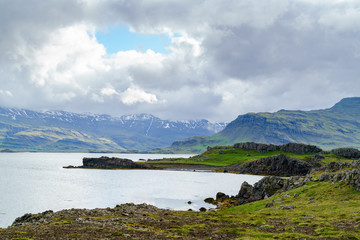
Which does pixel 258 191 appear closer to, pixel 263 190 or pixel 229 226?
pixel 263 190

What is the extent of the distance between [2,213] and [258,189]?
71934 mm

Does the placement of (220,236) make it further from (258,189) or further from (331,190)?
(258,189)

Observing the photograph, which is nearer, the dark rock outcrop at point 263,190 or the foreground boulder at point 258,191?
the dark rock outcrop at point 263,190

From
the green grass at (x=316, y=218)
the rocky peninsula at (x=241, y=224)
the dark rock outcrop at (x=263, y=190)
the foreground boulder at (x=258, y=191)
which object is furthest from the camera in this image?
the foreground boulder at (x=258, y=191)

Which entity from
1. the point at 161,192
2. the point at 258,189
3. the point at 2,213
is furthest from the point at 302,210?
the point at 161,192

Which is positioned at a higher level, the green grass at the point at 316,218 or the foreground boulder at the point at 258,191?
the green grass at the point at 316,218

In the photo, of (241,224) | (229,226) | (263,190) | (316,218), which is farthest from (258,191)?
(229,226)

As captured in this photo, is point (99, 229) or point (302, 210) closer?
point (99, 229)

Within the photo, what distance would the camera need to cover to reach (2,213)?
75875 mm

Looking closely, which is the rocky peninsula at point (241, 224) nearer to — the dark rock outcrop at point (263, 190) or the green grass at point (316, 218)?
the green grass at point (316, 218)

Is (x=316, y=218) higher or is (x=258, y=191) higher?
(x=316, y=218)

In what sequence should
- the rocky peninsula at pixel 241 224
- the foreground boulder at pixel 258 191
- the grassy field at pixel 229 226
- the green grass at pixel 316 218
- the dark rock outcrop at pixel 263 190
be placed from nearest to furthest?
the green grass at pixel 316 218 → the grassy field at pixel 229 226 → the rocky peninsula at pixel 241 224 → the dark rock outcrop at pixel 263 190 → the foreground boulder at pixel 258 191

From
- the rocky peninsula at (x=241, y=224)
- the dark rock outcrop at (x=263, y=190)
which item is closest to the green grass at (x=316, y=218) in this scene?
the rocky peninsula at (x=241, y=224)

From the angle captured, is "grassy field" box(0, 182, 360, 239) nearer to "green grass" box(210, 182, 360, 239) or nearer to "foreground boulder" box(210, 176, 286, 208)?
"green grass" box(210, 182, 360, 239)
